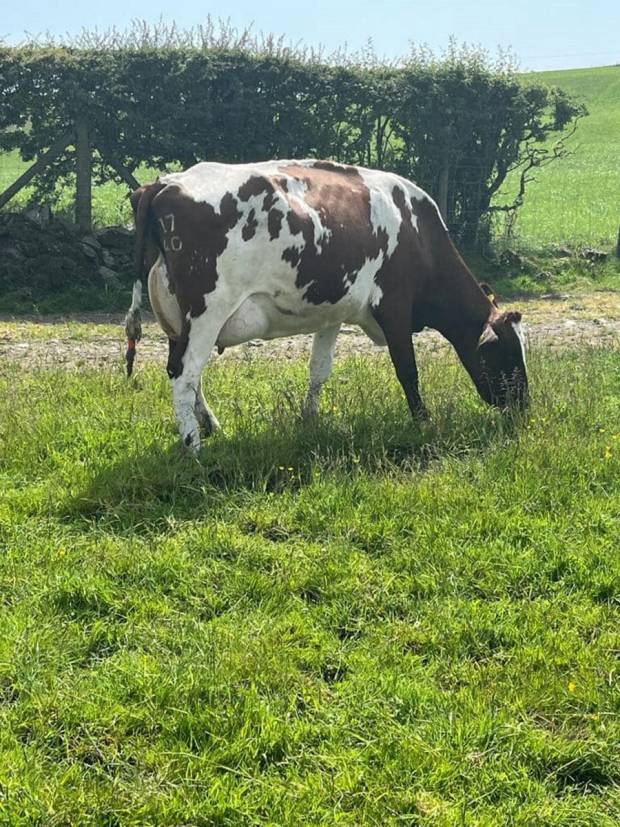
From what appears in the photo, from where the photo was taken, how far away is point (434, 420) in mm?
6707

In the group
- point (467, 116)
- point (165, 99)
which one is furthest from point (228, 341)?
point (467, 116)

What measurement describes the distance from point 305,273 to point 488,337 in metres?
1.88

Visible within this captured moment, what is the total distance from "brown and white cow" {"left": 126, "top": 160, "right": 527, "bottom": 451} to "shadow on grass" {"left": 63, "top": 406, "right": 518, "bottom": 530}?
0.32 metres

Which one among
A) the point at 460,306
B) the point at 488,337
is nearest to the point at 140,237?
the point at 460,306

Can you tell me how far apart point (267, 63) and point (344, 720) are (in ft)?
42.6

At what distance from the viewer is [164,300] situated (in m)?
6.16

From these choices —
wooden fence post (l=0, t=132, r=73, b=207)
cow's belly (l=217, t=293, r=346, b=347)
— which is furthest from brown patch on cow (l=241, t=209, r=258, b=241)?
wooden fence post (l=0, t=132, r=73, b=207)

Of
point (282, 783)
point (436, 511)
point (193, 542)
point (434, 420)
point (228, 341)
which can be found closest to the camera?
point (282, 783)

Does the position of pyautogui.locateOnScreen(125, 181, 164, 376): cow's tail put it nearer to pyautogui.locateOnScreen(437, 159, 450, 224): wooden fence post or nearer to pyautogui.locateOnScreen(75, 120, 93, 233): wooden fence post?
pyautogui.locateOnScreen(75, 120, 93, 233): wooden fence post

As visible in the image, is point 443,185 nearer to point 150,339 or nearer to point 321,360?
point 150,339

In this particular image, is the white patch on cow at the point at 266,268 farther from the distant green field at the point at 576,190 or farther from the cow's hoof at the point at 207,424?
the distant green field at the point at 576,190

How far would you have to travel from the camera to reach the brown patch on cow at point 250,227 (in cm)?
599

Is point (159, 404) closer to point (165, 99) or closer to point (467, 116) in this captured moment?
point (165, 99)

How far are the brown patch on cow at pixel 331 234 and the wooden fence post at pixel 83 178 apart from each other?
24.9 feet
